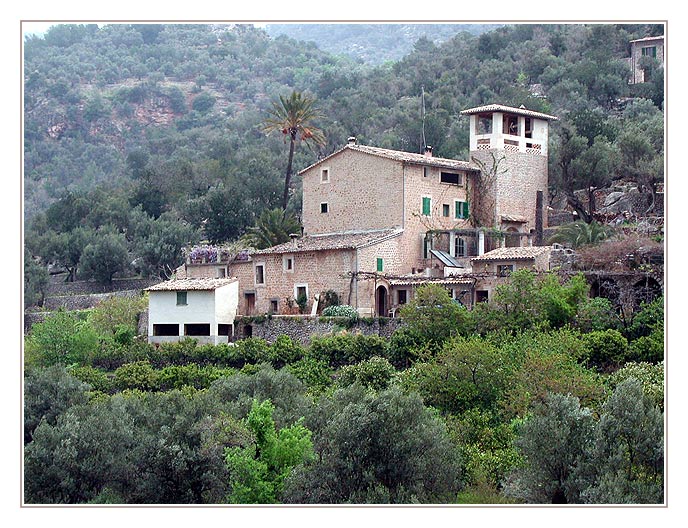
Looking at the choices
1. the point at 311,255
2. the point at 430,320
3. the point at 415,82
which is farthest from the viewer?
the point at 415,82

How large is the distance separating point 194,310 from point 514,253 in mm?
10232

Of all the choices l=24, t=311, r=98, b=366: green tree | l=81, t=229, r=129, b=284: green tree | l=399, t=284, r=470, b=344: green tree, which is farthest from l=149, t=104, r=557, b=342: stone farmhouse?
l=81, t=229, r=129, b=284: green tree

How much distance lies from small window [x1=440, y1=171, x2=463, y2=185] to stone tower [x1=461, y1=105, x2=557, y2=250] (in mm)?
707

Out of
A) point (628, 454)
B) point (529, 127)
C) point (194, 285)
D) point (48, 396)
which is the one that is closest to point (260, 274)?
point (194, 285)

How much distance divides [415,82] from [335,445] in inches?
2245

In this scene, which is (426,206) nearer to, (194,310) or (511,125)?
(511,125)

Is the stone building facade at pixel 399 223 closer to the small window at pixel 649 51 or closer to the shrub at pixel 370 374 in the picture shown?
the shrub at pixel 370 374

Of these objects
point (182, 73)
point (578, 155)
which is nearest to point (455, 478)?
point (578, 155)

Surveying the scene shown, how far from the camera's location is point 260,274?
140 ft

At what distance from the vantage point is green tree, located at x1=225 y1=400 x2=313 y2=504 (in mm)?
26875

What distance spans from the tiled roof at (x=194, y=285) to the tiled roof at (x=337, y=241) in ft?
6.22

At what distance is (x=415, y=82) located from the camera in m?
81.9

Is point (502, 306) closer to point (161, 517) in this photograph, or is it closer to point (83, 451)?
point (83, 451)

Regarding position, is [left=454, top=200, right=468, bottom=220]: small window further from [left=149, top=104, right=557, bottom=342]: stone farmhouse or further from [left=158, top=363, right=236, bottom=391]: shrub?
[left=158, top=363, right=236, bottom=391]: shrub
